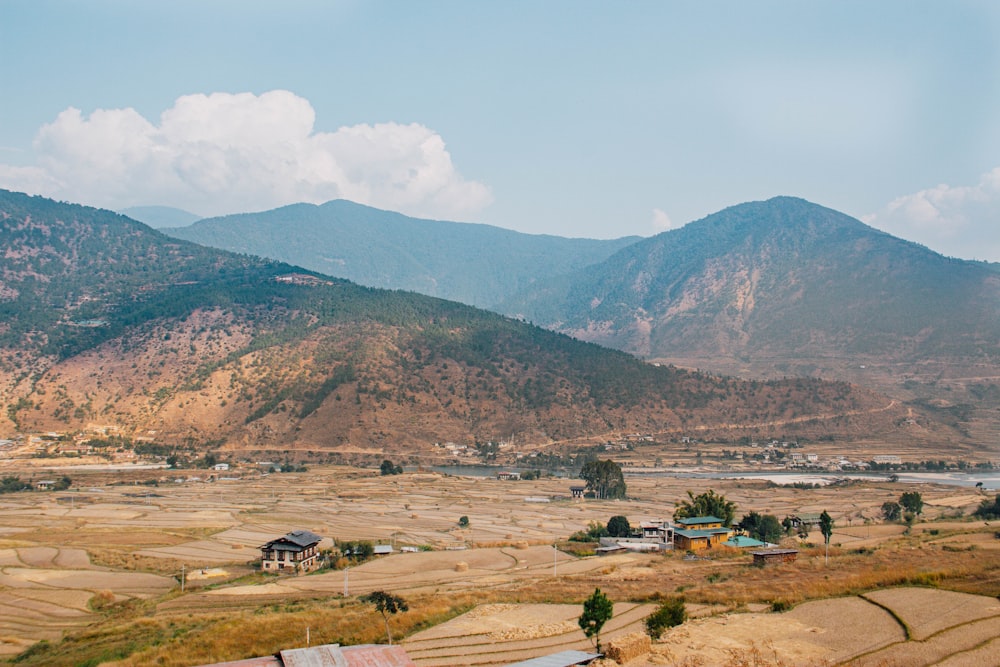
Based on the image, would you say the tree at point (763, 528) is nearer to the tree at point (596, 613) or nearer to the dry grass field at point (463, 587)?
the dry grass field at point (463, 587)

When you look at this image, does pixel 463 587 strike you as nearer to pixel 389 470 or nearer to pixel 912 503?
pixel 912 503

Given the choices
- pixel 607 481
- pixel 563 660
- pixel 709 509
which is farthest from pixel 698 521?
pixel 563 660

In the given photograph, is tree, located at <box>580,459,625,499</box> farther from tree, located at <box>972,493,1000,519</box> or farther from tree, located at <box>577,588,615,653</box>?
tree, located at <box>577,588,615,653</box>

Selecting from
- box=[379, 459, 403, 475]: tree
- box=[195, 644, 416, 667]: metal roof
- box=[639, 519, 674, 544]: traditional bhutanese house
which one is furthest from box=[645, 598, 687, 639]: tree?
box=[379, 459, 403, 475]: tree

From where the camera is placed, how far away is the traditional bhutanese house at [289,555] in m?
44.7

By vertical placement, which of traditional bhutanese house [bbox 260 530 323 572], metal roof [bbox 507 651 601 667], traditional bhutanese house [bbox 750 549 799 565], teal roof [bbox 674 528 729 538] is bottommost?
traditional bhutanese house [bbox 260 530 323 572]

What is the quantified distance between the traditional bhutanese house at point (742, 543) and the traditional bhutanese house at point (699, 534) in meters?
0.39

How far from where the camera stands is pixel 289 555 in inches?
1772

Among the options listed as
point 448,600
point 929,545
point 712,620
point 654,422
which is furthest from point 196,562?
point 654,422

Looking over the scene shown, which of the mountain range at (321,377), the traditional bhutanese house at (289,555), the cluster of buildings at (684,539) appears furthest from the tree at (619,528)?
the mountain range at (321,377)

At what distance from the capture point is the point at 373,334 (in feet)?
497

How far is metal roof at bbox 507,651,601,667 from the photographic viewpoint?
67.2 feet

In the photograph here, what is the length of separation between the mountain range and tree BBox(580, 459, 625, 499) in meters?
43.0

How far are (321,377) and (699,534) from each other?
9236cm
